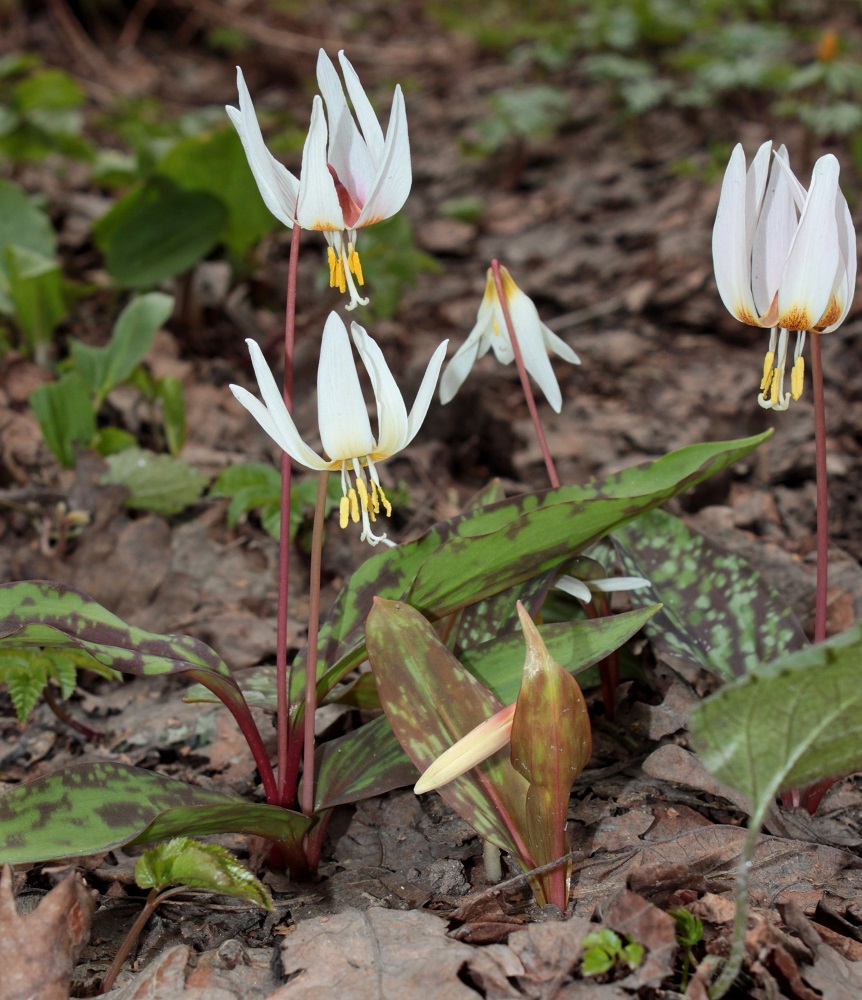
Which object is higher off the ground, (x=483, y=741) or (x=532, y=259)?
(x=532, y=259)

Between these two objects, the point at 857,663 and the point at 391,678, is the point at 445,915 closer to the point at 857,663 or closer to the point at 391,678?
the point at 391,678

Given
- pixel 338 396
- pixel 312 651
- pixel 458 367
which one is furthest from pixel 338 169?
pixel 312 651

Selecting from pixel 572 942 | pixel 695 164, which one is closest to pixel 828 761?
pixel 572 942

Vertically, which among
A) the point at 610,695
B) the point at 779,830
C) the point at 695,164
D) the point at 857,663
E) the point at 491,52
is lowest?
the point at 779,830

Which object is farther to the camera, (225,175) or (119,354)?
(225,175)

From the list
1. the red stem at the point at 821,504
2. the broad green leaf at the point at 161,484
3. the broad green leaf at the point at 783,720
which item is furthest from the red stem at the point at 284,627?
the broad green leaf at the point at 161,484

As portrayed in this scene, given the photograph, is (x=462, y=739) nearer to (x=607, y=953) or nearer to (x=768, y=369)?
(x=607, y=953)

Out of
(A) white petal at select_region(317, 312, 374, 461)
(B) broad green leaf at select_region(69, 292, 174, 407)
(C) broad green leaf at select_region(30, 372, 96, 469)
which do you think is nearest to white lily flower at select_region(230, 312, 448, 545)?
(A) white petal at select_region(317, 312, 374, 461)
